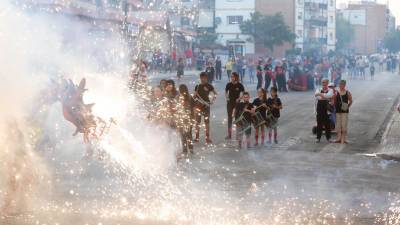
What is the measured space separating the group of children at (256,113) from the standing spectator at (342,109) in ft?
4.83

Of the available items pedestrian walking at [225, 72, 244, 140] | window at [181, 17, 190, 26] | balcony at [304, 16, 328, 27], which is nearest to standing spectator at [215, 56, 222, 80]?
window at [181, 17, 190, 26]

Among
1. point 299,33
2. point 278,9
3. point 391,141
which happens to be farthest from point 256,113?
point 299,33

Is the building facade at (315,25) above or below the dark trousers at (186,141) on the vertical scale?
above

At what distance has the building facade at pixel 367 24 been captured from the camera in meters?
136

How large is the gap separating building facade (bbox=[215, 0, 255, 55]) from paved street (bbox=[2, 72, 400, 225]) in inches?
2540

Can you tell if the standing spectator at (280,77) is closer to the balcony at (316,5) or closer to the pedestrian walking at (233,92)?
the pedestrian walking at (233,92)

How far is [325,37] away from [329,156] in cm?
9344

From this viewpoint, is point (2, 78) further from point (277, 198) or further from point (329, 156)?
point (329, 156)

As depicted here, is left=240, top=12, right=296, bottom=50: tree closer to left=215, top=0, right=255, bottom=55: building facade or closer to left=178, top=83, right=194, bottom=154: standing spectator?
left=215, top=0, right=255, bottom=55: building facade

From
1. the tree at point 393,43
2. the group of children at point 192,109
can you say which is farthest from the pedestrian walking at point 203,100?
the tree at point 393,43

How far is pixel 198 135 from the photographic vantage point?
16.0m

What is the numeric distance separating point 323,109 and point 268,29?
196ft

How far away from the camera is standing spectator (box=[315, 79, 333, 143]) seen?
1646 centimetres

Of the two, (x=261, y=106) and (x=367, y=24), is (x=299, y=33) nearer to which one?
(x=367, y=24)
